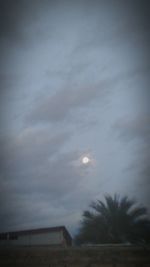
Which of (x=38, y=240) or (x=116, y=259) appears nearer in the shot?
(x=116, y=259)

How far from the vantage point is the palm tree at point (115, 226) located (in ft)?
50.7

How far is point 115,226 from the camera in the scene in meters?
16.2

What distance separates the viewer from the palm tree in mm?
15453

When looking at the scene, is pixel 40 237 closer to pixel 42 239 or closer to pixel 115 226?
pixel 42 239

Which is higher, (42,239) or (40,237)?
(40,237)

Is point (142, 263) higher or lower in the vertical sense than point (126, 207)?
lower

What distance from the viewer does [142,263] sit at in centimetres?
700

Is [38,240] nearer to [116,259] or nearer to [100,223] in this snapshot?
[100,223]

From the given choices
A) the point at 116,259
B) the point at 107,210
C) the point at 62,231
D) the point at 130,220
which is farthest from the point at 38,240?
the point at 116,259

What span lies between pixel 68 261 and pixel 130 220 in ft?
33.3

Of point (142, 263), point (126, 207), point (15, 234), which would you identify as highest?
point (126, 207)

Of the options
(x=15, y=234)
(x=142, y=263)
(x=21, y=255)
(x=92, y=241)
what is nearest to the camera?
(x=142, y=263)

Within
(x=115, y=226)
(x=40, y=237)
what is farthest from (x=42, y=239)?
(x=115, y=226)

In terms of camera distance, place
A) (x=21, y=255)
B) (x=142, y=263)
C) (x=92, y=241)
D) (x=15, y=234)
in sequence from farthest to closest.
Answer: (x=15, y=234)
(x=92, y=241)
(x=21, y=255)
(x=142, y=263)
